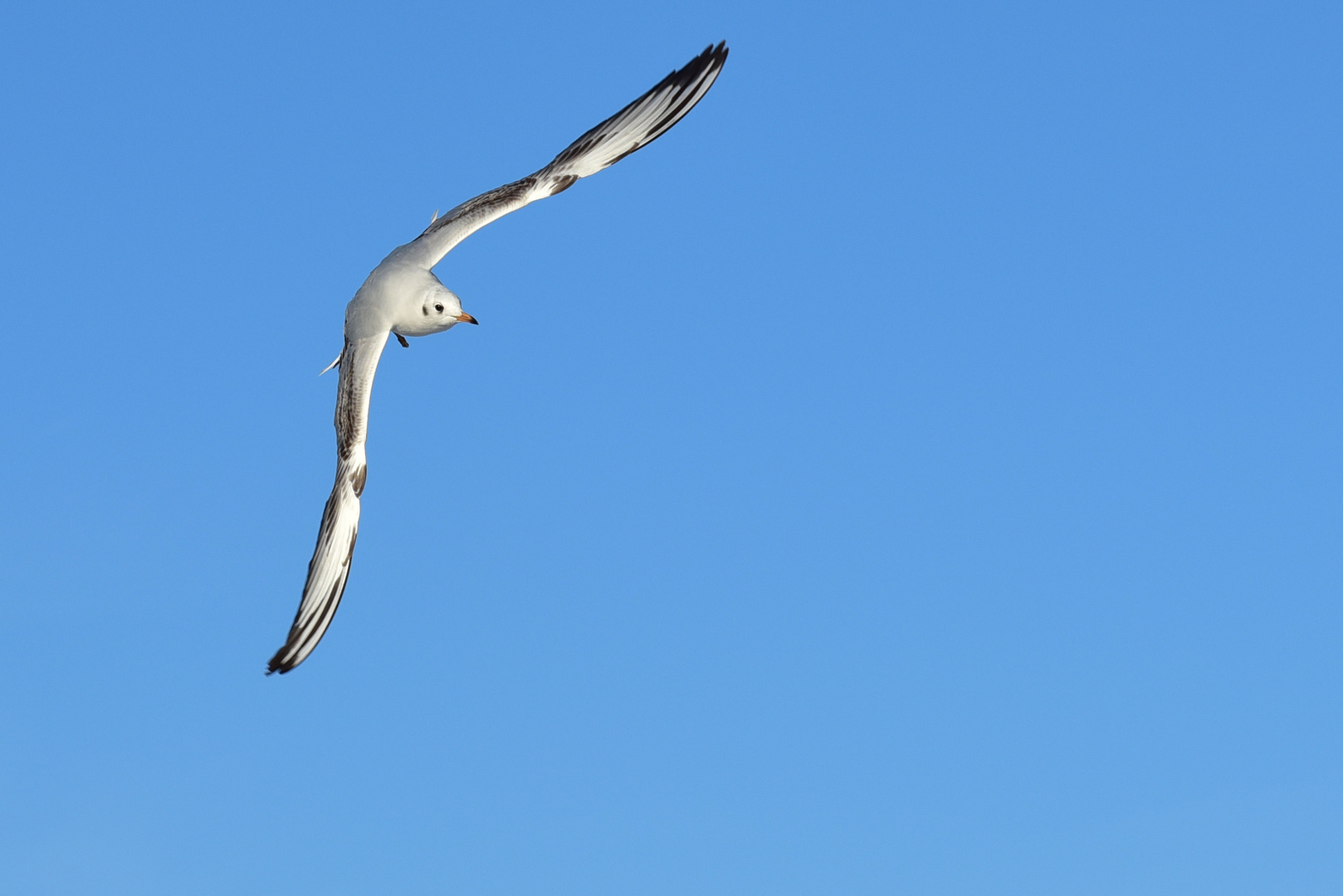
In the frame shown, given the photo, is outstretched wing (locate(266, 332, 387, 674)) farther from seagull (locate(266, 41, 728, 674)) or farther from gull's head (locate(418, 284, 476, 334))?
gull's head (locate(418, 284, 476, 334))

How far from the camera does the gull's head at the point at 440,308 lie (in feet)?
75.8

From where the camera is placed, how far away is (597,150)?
27.1 meters

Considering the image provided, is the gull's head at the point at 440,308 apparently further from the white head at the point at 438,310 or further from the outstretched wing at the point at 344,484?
the outstretched wing at the point at 344,484

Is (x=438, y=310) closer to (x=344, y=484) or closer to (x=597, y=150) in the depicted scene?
(x=344, y=484)

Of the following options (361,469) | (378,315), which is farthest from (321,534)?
(378,315)

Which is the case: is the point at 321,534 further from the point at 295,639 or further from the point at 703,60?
the point at 703,60

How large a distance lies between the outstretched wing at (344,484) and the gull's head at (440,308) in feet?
2.67

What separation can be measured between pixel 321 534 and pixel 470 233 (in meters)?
5.88

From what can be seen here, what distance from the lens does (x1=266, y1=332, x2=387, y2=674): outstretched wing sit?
2284cm

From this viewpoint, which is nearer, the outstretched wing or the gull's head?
the outstretched wing

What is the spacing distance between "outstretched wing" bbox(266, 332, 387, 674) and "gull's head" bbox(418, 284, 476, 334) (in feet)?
2.67

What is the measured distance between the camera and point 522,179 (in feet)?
87.5

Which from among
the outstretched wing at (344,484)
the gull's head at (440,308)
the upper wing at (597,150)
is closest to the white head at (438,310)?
the gull's head at (440,308)

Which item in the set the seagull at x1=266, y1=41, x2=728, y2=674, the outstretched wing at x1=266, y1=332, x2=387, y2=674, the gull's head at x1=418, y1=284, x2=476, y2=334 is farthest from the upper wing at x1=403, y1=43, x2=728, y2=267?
the outstretched wing at x1=266, y1=332, x2=387, y2=674
